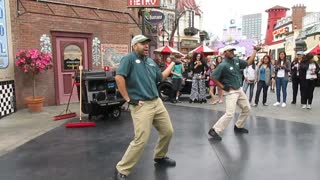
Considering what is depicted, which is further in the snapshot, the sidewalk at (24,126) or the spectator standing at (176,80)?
the spectator standing at (176,80)

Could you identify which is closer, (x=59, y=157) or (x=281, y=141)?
(x=59, y=157)

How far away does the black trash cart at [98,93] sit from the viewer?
28.5 ft

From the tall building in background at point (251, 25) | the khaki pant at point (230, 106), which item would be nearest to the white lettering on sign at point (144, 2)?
the khaki pant at point (230, 106)

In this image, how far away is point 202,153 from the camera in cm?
573

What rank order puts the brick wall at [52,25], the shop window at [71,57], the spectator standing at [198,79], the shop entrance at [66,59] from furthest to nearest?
the shop window at [71,57], the spectator standing at [198,79], the shop entrance at [66,59], the brick wall at [52,25]

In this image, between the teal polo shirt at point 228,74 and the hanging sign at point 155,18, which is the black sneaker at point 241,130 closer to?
the teal polo shirt at point 228,74

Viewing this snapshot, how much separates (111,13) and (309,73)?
23.4ft

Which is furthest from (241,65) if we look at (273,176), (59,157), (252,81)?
(252,81)

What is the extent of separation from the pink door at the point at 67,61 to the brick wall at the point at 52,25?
0.33 m

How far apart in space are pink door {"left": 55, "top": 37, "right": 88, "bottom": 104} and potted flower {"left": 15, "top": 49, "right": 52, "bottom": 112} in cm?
146

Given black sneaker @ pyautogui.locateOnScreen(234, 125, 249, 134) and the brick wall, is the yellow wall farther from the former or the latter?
black sneaker @ pyautogui.locateOnScreen(234, 125, 249, 134)

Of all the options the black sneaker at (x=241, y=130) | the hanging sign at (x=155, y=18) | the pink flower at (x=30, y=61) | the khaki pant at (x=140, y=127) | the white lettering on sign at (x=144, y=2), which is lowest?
the black sneaker at (x=241, y=130)

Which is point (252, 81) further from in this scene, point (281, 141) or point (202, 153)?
point (202, 153)

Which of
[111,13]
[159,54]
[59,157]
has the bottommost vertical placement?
A: [59,157]
